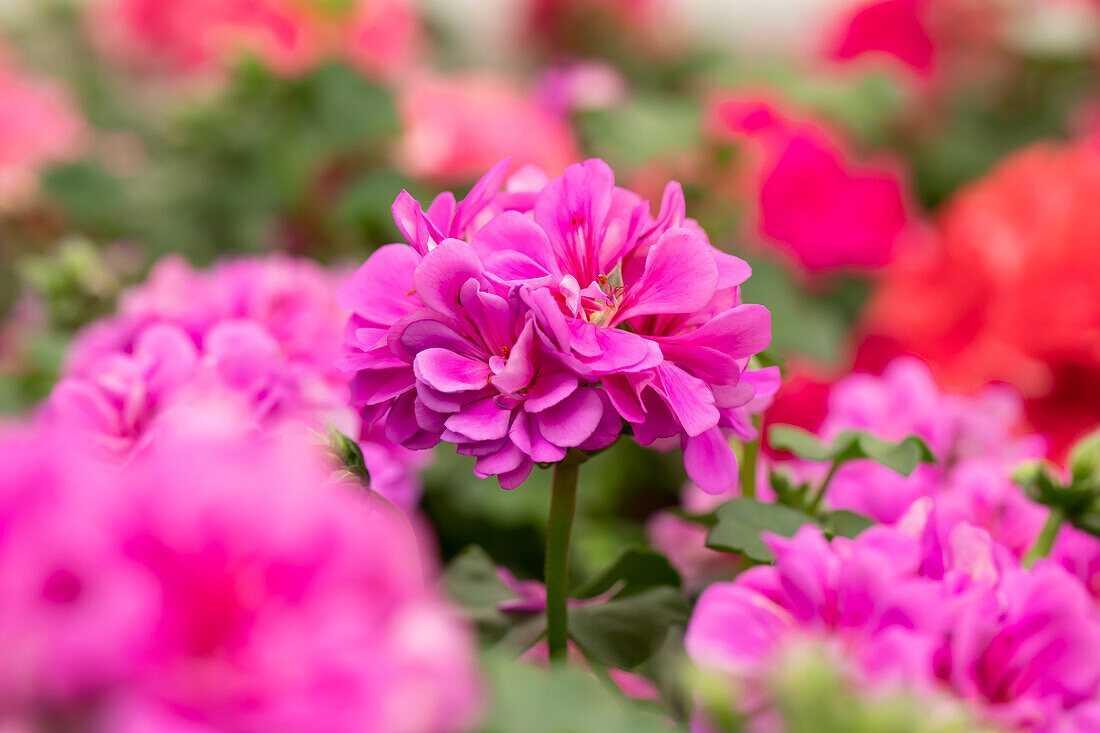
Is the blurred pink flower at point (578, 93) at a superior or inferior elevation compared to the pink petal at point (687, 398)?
inferior

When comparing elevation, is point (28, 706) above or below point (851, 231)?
above

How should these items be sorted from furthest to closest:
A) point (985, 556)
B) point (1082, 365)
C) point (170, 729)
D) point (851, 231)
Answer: point (851, 231) < point (1082, 365) < point (985, 556) < point (170, 729)

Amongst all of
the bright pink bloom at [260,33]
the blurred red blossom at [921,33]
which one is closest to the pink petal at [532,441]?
the bright pink bloom at [260,33]

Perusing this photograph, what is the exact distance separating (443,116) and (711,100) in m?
0.23

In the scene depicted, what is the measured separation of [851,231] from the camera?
27.7 inches

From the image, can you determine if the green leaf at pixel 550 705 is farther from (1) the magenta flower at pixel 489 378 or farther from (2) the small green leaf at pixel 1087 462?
(2) the small green leaf at pixel 1087 462

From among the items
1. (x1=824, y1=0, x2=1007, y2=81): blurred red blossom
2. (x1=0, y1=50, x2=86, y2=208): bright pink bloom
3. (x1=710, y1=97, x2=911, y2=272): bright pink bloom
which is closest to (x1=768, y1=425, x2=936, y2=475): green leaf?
(x1=710, y1=97, x2=911, y2=272): bright pink bloom

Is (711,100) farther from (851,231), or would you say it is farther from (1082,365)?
(1082,365)

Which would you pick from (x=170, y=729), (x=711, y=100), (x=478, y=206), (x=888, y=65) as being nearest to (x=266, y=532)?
(x=170, y=729)

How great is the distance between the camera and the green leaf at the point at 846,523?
283mm

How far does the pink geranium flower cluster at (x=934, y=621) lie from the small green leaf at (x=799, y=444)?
0.22 ft

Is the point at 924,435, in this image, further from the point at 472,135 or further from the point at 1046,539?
the point at 472,135

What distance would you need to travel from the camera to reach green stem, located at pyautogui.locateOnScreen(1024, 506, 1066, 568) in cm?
29

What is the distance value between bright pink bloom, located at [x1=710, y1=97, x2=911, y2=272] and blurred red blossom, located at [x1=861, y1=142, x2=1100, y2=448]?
4cm
